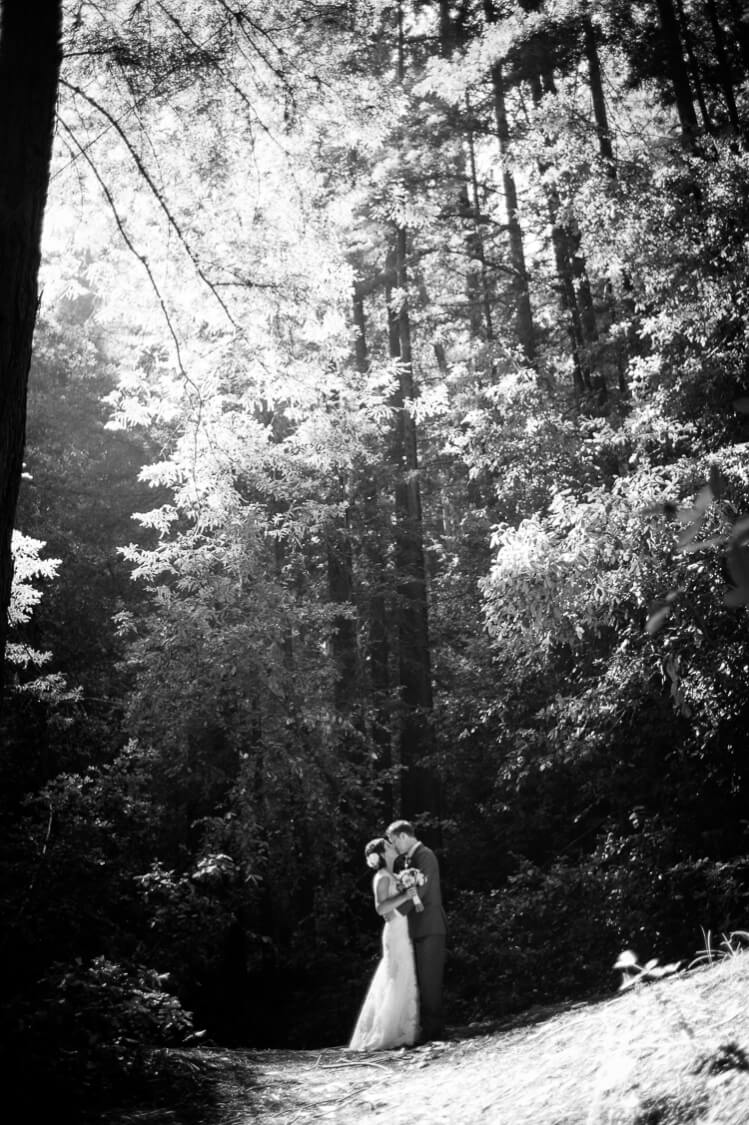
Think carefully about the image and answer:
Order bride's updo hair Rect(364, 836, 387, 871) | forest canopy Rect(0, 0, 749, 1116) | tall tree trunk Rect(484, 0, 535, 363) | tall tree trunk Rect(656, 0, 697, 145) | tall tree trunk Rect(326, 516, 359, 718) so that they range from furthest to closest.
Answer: tall tree trunk Rect(326, 516, 359, 718), tall tree trunk Rect(484, 0, 535, 363), tall tree trunk Rect(656, 0, 697, 145), bride's updo hair Rect(364, 836, 387, 871), forest canopy Rect(0, 0, 749, 1116)

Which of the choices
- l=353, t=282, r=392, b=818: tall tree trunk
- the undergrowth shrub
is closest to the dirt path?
the undergrowth shrub

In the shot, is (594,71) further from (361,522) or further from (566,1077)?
(566,1077)

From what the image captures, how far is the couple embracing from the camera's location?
23.1 ft

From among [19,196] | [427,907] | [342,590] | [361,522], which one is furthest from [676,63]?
[427,907]

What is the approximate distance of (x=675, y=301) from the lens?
27.8 feet

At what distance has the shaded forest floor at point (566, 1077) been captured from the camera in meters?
2.65

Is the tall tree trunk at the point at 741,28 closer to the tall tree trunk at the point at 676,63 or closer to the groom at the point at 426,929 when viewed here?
the tall tree trunk at the point at 676,63

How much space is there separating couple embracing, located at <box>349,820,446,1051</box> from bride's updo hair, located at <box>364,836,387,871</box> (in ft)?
0.03

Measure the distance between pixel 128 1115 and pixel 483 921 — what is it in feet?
27.7

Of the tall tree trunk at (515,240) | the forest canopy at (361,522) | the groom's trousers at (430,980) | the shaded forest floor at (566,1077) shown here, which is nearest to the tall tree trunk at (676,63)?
the forest canopy at (361,522)

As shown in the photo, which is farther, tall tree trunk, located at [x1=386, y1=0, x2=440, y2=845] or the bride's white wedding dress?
tall tree trunk, located at [x1=386, y1=0, x2=440, y2=845]

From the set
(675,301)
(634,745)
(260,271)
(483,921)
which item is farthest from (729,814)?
(260,271)

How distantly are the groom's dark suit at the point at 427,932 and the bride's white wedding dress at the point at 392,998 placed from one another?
0.27 feet

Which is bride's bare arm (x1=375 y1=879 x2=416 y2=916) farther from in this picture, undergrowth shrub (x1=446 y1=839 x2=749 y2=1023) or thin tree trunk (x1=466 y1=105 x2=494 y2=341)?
thin tree trunk (x1=466 y1=105 x2=494 y2=341)
